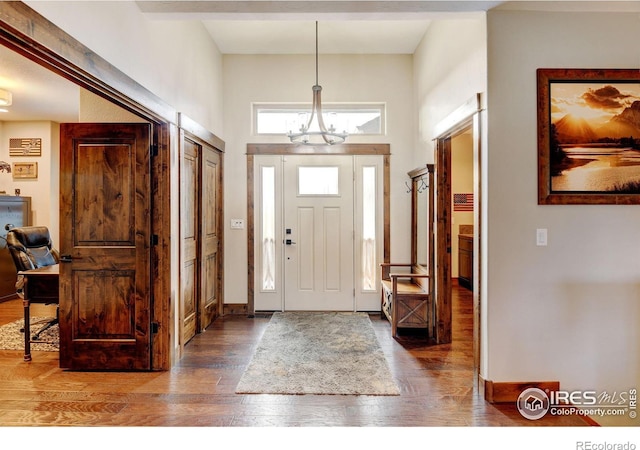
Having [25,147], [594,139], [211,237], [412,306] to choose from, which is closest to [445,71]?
[594,139]

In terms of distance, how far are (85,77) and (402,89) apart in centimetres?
386

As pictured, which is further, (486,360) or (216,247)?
(216,247)

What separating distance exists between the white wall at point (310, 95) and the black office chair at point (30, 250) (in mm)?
2106

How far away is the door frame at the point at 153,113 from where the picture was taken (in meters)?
1.72

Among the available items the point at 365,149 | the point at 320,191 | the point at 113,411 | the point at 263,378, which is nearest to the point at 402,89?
the point at 365,149

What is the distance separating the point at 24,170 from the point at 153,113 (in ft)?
16.5

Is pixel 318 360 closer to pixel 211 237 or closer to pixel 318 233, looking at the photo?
pixel 318 233

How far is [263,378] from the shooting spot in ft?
9.46

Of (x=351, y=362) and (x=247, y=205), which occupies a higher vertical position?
(x=247, y=205)

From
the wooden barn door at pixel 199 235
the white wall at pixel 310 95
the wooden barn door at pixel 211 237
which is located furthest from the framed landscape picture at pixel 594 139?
the wooden barn door at pixel 211 237

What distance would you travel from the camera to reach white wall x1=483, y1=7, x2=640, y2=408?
2510 millimetres

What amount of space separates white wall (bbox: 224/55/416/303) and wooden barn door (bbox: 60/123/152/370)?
1.88 meters

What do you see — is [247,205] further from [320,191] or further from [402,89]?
[402,89]

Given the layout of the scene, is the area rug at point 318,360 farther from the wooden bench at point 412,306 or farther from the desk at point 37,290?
the desk at point 37,290
